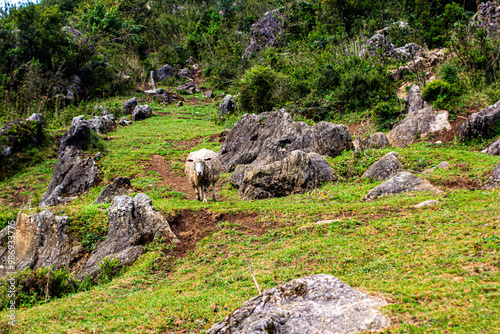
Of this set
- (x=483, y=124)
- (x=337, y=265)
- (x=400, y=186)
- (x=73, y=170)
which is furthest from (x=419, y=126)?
(x=73, y=170)

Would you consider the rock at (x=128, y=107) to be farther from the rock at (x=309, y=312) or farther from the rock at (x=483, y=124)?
→ the rock at (x=309, y=312)

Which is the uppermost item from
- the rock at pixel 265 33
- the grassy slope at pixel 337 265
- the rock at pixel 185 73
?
the rock at pixel 265 33

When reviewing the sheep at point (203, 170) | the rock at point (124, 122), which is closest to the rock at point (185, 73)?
the rock at point (124, 122)

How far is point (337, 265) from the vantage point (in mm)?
6422

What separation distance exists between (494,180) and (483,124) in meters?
6.52

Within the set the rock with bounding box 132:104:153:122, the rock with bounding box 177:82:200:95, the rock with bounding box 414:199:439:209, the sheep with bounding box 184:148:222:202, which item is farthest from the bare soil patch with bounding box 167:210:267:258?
the rock with bounding box 177:82:200:95

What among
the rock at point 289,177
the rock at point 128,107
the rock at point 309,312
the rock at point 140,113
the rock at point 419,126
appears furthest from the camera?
the rock at point 128,107

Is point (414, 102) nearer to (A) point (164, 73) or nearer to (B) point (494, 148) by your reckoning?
(B) point (494, 148)

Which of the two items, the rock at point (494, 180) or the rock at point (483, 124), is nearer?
the rock at point (494, 180)

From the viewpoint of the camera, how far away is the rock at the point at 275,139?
16.2 m

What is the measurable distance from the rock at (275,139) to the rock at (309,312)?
1201 cm

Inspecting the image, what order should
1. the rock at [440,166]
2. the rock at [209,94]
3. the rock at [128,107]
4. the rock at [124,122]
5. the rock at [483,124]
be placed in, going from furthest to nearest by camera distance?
the rock at [209,94]
the rock at [128,107]
the rock at [124,122]
the rock at [483,124]
the rock at [440,166]

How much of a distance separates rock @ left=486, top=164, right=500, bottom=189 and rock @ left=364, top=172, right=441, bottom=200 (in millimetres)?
1444

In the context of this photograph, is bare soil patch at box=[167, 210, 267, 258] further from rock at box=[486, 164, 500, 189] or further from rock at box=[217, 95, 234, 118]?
rock at box=[217, 95, 234, 118]
